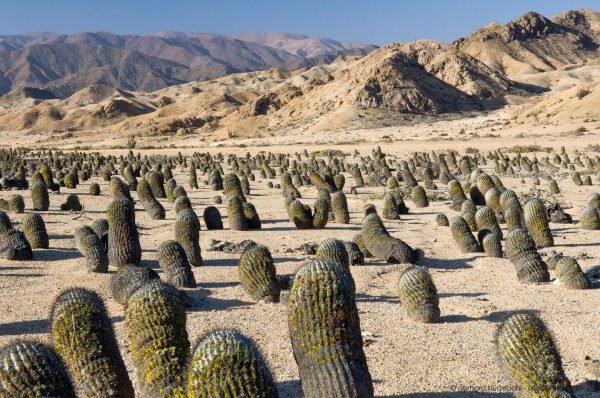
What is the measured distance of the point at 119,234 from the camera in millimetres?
9711

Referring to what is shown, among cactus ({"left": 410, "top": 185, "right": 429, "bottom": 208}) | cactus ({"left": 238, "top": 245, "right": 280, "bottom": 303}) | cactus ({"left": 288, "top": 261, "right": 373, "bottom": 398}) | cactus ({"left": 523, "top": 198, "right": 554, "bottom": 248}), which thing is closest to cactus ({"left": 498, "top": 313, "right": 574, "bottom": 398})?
cactus ({"left": 288, "top": 261, "right": 373, "bottom": 398})

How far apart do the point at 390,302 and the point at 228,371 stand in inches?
185

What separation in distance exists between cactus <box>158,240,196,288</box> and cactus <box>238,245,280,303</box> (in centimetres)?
101

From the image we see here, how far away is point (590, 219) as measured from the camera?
42.9 feet

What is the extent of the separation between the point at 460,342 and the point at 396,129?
4547 cm

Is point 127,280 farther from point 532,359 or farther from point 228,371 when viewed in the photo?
point 532,359

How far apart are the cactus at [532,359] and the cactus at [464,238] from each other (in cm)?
631

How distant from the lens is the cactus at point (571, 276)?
8.74m

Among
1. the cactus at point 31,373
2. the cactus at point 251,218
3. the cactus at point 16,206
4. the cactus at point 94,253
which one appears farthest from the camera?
the cactus at point 16,206

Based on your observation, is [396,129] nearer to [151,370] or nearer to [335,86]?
[335,86]

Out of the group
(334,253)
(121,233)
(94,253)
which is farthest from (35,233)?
(334,253)

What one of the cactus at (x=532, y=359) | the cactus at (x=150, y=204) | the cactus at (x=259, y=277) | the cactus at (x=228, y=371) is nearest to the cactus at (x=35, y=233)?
the cactus at (x=150, y=204)

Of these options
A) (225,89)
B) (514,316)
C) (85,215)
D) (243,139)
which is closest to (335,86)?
(243,139)

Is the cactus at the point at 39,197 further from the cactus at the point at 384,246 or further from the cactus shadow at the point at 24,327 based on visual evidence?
the cactus at the point at 384,246
